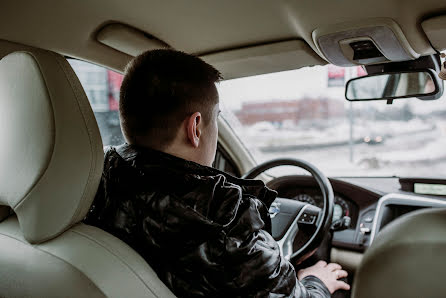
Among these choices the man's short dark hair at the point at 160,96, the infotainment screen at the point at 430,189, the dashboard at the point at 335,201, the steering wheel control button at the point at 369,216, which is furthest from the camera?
the dashboard at the point at 335,201

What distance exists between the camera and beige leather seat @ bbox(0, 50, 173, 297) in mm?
1242

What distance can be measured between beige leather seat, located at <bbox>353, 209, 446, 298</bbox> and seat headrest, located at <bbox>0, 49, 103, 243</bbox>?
778 millimetres

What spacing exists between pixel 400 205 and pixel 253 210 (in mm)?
1648

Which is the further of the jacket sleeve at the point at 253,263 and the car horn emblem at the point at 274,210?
the car horn emblem at the point at 274,210

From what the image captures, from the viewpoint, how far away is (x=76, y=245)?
4.25 ft

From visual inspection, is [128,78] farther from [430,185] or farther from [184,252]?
[430,185]

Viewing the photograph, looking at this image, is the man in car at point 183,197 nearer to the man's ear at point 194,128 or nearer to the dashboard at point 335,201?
the man's ear at point 194,128

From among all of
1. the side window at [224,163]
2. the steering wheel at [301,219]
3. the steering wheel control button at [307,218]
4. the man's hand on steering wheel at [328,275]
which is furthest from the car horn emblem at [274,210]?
the side window at [224,163]

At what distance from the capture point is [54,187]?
1262 mm

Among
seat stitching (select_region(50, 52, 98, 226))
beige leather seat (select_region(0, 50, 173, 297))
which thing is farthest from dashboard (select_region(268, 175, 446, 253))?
seat stitching (select_region(50, 52, 98, 226))

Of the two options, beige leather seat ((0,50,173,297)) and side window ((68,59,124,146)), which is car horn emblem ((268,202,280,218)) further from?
beige leather seat ((0,50,173,297))

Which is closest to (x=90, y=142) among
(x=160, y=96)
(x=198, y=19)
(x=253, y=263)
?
(x=160, y=96)

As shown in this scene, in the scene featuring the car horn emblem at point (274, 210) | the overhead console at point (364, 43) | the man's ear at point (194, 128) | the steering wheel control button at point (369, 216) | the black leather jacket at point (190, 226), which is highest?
the overhead console at point (364, 43)

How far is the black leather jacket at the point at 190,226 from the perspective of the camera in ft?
4.32
